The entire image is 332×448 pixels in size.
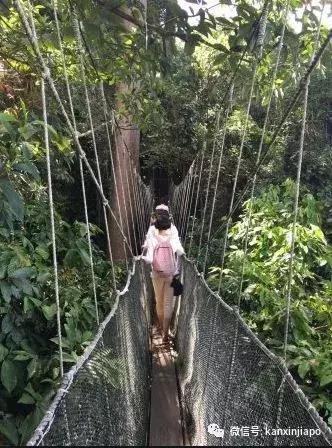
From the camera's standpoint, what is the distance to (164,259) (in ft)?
8.32

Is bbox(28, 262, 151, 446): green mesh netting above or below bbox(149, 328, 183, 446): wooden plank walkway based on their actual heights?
above

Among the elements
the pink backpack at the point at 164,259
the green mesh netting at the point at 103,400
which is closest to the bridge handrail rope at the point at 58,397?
the green mesh netting at the point at 103,400

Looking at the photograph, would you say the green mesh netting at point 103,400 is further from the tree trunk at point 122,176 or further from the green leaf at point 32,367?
the tree trunk at point 122,176

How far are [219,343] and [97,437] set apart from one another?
22.2 inches

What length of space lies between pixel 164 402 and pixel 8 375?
76 cm

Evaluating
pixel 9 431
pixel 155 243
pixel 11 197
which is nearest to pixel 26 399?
pixel 9 431

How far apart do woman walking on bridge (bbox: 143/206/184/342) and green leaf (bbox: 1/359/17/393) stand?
3.92 feet

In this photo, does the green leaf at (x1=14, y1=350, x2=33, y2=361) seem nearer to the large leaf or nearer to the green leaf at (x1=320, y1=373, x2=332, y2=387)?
the large leaf

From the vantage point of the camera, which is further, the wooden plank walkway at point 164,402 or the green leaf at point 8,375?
the wooden plank walkway at point 164,402

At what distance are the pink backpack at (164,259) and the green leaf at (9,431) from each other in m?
1.35

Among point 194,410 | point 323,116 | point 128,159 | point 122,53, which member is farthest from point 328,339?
point 323,116

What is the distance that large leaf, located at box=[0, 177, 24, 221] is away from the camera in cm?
117

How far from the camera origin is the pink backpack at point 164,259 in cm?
251

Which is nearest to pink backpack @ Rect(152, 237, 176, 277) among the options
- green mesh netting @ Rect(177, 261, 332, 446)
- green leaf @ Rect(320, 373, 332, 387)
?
A: green mesh netting @ Rect(177, 261, 332, 446)
